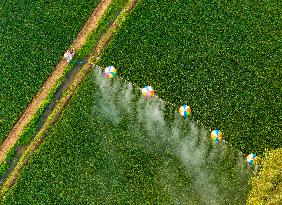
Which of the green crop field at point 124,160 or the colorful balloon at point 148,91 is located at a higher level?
the colorful balloon at point 148,91

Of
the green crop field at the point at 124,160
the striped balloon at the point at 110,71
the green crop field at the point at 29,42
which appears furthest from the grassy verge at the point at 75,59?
the striped balloon at the point at 110,71

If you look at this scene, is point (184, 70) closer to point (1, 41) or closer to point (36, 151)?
point (36, 151)

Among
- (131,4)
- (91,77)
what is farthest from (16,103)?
(131,4)

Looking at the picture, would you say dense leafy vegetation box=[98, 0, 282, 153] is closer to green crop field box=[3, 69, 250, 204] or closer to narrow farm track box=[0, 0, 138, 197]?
narrow farm track box=[0, 0, 138, 197]

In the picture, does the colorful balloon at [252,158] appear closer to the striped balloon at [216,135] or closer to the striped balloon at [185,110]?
the striped balloon at [216,135]

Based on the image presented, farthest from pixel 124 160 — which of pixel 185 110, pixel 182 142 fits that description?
pixel 185 110

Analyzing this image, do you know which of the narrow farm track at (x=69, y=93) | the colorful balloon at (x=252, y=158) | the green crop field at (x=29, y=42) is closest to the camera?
the colorful balloon at (x=252, y=158)
